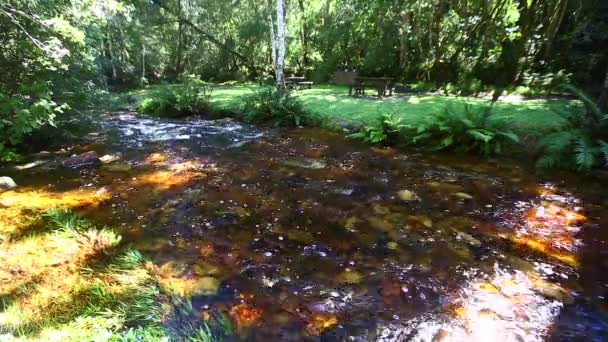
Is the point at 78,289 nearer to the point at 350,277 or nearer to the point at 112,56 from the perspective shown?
the point at 350,277

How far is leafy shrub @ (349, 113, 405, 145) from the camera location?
8688mm

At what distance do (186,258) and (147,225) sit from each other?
3.71 ft

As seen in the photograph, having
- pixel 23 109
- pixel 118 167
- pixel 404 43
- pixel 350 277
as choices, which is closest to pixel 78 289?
pixel 350 277

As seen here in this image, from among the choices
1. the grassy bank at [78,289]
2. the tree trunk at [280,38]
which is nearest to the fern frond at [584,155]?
the grassy bank at [78,289]

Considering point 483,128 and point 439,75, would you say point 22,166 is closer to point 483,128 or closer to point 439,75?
point 483,128

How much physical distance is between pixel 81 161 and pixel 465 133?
27.7ft

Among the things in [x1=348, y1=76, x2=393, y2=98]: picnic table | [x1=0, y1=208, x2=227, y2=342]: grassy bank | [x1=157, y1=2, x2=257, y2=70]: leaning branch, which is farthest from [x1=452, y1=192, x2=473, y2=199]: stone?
[x1=157, y1=2, x2=257, y2=70]: leaning branch

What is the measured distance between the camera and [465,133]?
25.8 feet

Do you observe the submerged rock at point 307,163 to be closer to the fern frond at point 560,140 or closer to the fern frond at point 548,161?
the fern frond at point 548,161

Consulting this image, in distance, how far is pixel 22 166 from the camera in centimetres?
722

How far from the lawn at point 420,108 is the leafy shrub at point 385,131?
1.81 ft

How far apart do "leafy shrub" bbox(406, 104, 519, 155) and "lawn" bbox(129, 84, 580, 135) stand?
1.05 ft

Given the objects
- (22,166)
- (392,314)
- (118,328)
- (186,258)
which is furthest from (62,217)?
(392,314)

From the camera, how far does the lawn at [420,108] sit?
8086 millimetres
